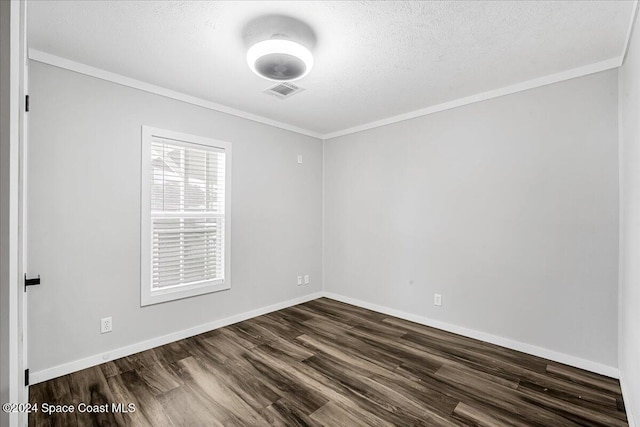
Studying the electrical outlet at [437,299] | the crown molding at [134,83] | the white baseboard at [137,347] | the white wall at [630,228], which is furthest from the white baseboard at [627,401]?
the crown molding at [134,83]

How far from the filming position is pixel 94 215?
259cm

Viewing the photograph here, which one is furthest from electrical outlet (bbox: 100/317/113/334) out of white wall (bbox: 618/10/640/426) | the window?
white wall (bbox: 618/10/640/426)

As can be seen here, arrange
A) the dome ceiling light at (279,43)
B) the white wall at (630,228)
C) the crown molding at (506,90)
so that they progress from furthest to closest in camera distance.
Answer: the crown molding at (506,90), the dome ceiling light at (279,43), the white wall at (630,228)

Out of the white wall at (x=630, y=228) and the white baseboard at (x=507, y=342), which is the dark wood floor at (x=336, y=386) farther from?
the white wall at (x=630, y=228)

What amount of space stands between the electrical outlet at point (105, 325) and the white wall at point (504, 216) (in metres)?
2.89

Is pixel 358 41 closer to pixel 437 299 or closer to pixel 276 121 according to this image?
pixel 276 121

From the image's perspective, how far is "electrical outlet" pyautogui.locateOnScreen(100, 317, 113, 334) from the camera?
8.59 feet

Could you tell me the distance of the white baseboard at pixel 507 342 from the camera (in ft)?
8.03

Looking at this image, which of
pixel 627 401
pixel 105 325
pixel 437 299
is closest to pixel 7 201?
pixel 105 325

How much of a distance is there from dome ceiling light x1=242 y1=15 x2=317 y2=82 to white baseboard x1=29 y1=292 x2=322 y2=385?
8.77 ft

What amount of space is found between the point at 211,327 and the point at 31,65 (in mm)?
2814

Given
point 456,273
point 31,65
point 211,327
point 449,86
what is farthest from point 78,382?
point 449,86

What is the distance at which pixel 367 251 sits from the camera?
4164 mm

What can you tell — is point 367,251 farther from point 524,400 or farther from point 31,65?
point 31,65
